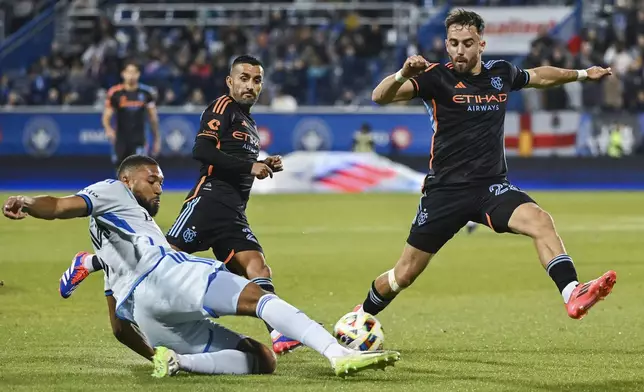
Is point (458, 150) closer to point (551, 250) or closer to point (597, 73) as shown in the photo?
point (551, 250)

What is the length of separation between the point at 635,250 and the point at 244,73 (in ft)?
27.6

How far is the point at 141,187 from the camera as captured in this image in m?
6.81

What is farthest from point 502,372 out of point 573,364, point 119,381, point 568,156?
point 568,156

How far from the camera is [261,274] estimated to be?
803 centimetres

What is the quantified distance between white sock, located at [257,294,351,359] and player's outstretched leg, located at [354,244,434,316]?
1760mm

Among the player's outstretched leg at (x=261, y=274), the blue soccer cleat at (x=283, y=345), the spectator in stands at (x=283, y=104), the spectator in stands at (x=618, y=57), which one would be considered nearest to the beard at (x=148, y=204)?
the player's outstretched leg at (x=261, y=274)

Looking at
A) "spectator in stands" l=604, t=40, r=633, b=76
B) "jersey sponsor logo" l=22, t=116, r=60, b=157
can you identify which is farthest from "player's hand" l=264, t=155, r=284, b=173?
"spectator in stands" l=604, t=40, r=633, b=76

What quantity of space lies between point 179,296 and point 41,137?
2260 cm

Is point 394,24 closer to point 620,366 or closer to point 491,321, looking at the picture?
point 491,321

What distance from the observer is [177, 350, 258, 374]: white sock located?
6.67m

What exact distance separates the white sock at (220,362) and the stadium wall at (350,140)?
20.8 m

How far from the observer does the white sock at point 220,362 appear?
6.67 meters

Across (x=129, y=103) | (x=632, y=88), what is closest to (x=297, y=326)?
(x=129, y=103)

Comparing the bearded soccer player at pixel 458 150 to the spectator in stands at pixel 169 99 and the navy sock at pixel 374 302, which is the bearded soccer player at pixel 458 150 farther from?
the spectator in stands at pixel 169 99
